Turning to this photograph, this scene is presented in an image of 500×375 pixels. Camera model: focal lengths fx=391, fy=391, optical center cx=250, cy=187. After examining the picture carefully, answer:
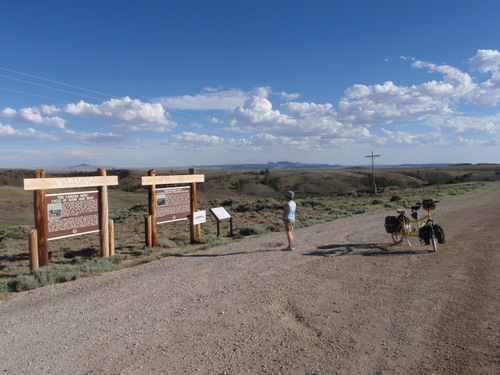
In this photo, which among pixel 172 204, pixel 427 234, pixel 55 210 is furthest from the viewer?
pixel 172 204

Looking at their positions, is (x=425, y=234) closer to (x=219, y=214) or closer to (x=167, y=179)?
(x=219, y=214)

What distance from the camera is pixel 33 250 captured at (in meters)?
9.12

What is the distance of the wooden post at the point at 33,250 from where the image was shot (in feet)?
29.8

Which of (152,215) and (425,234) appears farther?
(152,215)

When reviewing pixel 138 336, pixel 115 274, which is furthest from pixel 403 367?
pixel 115 274

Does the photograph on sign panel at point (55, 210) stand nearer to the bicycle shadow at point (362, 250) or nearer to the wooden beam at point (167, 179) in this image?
the wooden beam at point (167, 179)

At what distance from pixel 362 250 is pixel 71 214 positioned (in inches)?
296

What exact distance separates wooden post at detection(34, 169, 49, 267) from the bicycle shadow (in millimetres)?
6435

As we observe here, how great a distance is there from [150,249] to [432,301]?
797 cm

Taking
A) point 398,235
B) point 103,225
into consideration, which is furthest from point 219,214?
point 398,235

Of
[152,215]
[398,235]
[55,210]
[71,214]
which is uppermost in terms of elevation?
[55,210]

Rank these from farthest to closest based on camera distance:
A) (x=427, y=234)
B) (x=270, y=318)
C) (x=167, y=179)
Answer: (x=167, y=179), (x=427, y=234), (x=270, y=318)

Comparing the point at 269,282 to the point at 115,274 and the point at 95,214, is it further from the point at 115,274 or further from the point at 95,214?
the point at 95,214

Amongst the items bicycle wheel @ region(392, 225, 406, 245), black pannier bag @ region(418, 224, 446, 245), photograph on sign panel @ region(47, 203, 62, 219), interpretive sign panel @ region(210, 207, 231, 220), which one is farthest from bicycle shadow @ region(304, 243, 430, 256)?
photograph on sign panel @ region(47, 203, 62, 219)
